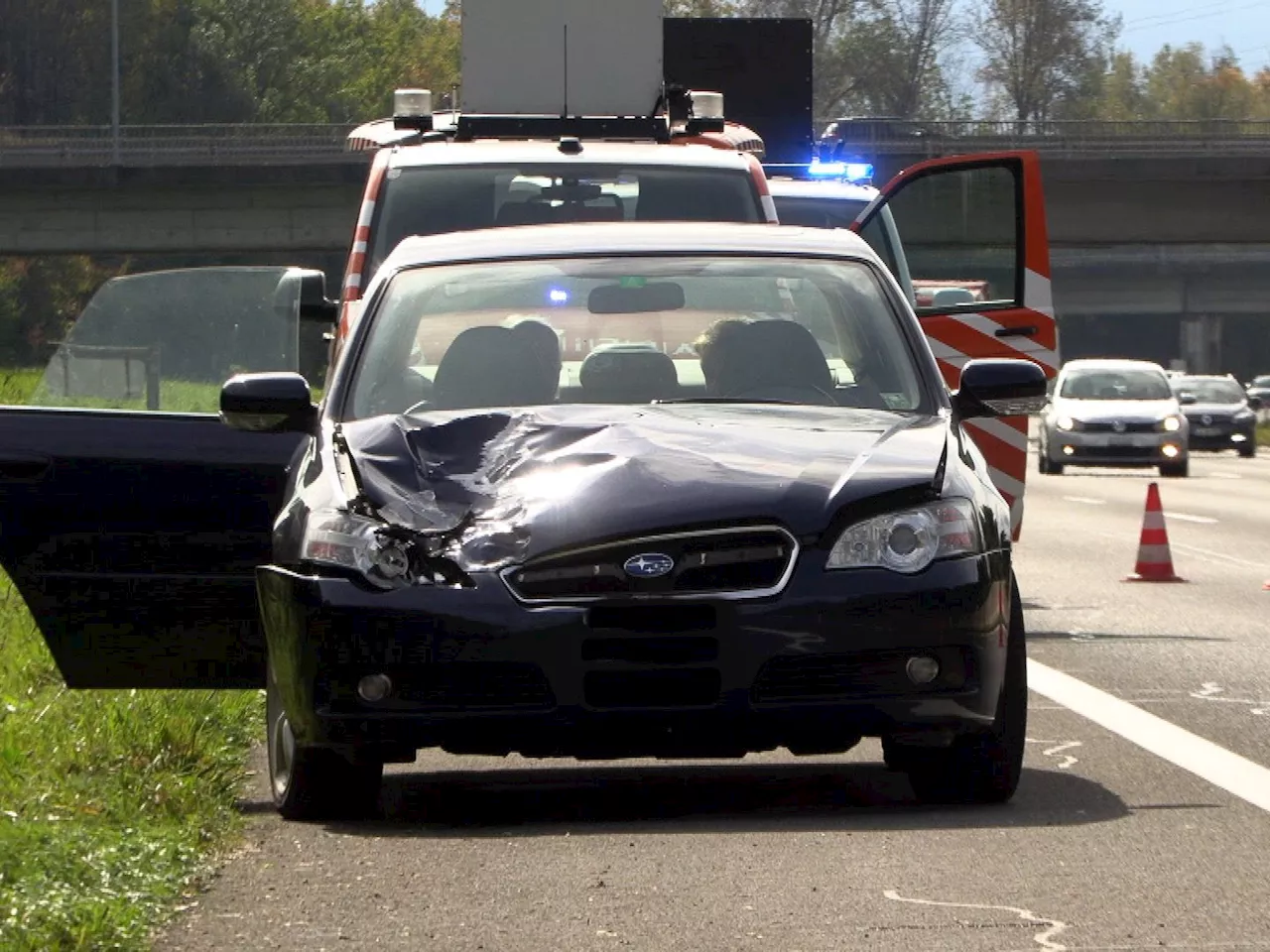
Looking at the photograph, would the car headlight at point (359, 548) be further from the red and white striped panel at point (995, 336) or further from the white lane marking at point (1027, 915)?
the red and white striped panel at point (995, 336)

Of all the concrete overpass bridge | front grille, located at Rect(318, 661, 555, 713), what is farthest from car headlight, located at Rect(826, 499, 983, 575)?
the concrete overpass bridge

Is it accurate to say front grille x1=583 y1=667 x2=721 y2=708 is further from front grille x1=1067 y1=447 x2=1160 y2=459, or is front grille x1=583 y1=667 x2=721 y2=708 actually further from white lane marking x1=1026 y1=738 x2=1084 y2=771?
front grille x1=1067 y1=447 x2=1160 y2=459

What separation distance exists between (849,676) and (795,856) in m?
0.50

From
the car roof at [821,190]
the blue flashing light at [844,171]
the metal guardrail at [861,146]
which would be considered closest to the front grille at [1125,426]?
the blue flashing light at [844,171]

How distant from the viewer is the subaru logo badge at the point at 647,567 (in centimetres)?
675

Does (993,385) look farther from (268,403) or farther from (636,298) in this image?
(268,403)

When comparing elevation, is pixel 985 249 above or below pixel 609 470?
above

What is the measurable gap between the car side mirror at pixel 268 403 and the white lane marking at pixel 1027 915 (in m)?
2.47

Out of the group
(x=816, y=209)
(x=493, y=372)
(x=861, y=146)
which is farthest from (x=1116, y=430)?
(x=493, y=372)

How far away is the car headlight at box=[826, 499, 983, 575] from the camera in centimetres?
684

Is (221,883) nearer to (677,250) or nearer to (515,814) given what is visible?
(515,814)

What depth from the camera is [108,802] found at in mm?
7562

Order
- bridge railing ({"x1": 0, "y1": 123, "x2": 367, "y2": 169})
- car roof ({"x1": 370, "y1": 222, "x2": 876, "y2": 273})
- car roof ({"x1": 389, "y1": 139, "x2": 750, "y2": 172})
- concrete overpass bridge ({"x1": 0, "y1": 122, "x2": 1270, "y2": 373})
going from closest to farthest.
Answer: car roof ({"x1": 370, "y1": 222, "x2": 876, "y2": 273})
car roof ({"x1": 389, "y1": 139, "x2": 750, "y2": 172})
concrete overpass bridge ({"x1": 0, "y1": 122, "x2": 1270, "y2": 373})
bridge railing ({"x1": 0, "y1": 123, "x2": 367, "y2": 169})

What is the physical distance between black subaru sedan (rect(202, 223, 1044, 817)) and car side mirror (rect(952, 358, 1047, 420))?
0.38m
